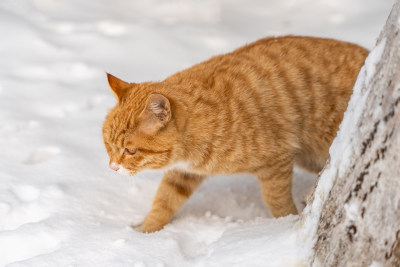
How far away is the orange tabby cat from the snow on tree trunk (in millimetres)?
729

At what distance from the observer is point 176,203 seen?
94.4 inches

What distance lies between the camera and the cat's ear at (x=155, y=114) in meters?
1.97

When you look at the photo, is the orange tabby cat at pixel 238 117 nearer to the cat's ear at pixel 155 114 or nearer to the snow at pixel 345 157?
the cat's ear at pixel 155 114

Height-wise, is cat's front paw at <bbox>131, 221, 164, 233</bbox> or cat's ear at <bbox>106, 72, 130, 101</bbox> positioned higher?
cat's ear at <bbox>106, 72, 130, 101</bbox>

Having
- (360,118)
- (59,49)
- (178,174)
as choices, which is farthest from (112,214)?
(59,49)

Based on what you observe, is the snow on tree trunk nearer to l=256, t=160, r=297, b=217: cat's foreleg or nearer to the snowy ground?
the snowy ground

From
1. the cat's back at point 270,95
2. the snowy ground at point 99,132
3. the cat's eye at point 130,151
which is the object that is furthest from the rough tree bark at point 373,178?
the cat's eye at point 130,151

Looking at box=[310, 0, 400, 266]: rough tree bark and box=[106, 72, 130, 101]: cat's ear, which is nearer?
box=[310, 0, 400, 266]: rough tree bark

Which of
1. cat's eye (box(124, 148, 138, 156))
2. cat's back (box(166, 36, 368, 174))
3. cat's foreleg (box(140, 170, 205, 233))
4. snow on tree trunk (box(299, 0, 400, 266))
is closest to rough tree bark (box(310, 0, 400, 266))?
snow on tree trunk (box(299, 0, 400, 266))

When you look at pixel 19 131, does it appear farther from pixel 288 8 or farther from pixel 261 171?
pixel 288 8

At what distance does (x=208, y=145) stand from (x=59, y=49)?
8.03 feet

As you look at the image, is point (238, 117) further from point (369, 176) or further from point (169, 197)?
point (369, 176)

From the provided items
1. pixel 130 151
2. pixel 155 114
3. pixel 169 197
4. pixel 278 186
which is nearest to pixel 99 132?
pixel 169 197

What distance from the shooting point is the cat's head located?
2020 millimetres
